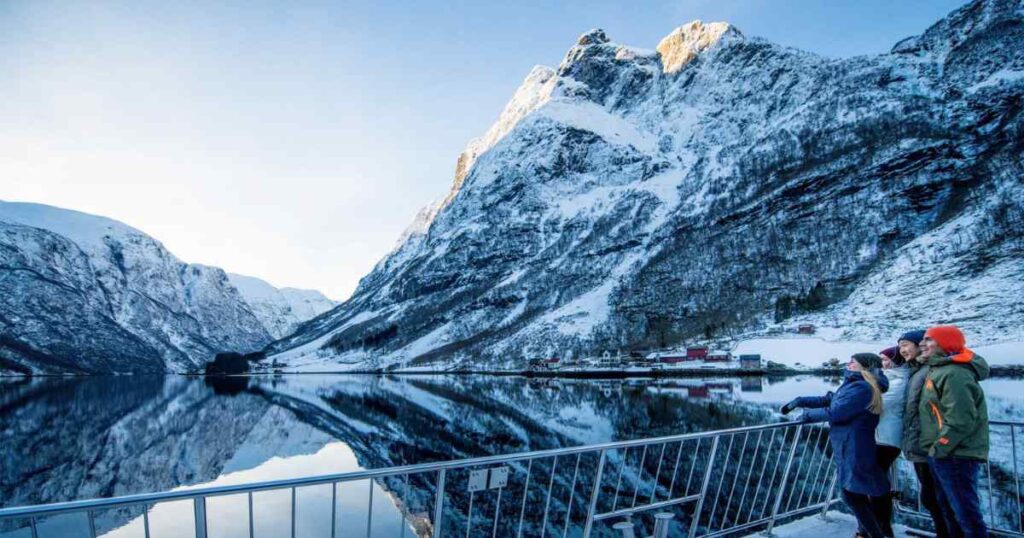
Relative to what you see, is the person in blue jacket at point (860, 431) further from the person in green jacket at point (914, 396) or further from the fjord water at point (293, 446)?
the fjord water at point (293, 446)

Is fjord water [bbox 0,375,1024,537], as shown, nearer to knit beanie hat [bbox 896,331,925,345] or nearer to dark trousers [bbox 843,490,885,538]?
dark trousers [bbox 843,490,885,538]

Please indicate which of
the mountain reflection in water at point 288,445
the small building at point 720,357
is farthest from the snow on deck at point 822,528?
the small building at point 720,357

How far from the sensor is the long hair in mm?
6359

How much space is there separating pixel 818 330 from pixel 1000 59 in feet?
368

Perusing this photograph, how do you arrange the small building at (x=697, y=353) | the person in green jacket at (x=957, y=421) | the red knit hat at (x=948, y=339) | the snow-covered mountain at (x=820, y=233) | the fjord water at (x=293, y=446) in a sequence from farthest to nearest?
1. the small building at (x=697, y=353)
2. the snow-covered mountain at (x=820, y=233)
3. the fjord water at (x=293, y=446)
4. the red knit hat at (x=948, y=339)
5. the person in green jacket at (x=957, y=421)

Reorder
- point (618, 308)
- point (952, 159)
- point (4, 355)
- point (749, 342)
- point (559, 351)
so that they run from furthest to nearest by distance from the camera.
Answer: point (4, 355) → point (618, 308) → point (559, 351) → point (952, 159) → point (749, 342)

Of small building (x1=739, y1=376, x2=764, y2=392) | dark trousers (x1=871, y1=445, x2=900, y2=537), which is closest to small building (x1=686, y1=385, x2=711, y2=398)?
small building (x1=739, y1=376, x2=764, y2=392)

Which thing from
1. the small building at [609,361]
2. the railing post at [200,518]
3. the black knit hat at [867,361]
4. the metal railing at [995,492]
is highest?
the black knit hat at [867,361]

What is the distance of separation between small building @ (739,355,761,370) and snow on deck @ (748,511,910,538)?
78085mm

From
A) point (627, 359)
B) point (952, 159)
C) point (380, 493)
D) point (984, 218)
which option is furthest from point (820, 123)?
point (380, 493)

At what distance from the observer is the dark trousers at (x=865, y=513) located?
6516 mm

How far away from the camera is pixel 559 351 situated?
126312mm

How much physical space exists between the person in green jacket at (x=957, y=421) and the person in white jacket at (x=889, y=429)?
404mm

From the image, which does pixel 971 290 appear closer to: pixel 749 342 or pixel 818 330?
pixel 818 330
